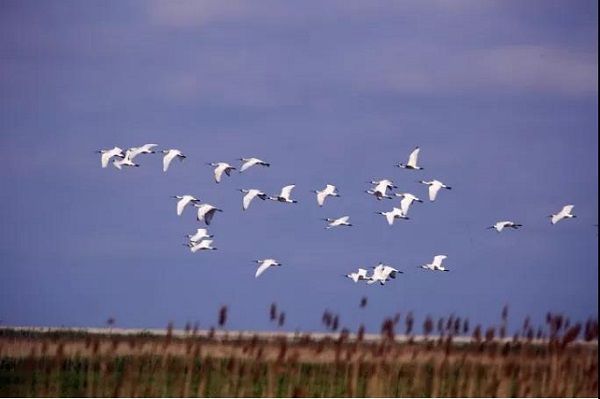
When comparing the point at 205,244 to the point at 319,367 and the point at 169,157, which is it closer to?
the point at 169,157

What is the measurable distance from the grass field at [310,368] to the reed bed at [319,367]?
2 cm

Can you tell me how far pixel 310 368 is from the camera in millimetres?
21391

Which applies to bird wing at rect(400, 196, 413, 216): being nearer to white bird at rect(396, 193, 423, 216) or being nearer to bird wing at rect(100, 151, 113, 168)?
white bird at rect(396, 193, 423, 216)

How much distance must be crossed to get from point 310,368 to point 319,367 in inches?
4.8

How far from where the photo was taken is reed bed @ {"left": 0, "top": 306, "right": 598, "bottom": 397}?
20.1m

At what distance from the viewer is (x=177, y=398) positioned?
19.9 meters

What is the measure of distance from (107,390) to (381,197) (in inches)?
300

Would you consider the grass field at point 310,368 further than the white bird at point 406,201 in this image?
No

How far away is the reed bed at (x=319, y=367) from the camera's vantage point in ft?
65.9

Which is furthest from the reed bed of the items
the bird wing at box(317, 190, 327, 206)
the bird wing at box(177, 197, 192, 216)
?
the bird wing at box(317, 190, 327, 206)

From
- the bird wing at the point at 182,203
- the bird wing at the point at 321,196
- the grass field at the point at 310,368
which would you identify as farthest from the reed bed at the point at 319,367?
the bird wing at the point at 321,196

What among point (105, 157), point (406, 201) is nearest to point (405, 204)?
point (406, 201)

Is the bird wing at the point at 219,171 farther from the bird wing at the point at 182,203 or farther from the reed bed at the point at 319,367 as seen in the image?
the reed bed at the point at 319,367

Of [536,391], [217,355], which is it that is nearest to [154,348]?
[217,355]
